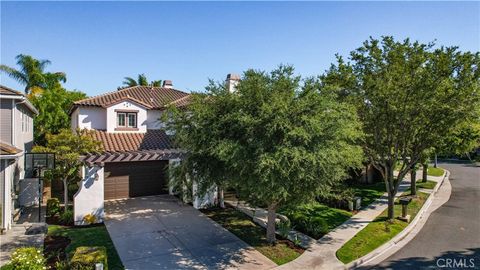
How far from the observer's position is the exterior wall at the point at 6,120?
580 inches

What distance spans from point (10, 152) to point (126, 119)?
7.70 meters

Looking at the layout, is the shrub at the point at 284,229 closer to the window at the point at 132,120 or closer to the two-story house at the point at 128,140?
the two-story house at the point at 128,140

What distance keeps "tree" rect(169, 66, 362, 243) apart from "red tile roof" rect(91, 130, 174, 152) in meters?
6.71

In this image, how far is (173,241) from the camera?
12641 mm

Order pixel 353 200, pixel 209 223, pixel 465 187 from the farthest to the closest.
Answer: pixel 465 187
pixel 353 200
pixel 209 223

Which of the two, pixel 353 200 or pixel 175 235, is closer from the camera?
pixel 175 235

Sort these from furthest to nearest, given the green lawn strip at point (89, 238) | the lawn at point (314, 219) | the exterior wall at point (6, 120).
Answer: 1. the exterior wall at point (6, 120)
2. the lawn at point (314, 219)
3. the green lawn strip at point (89, 238)

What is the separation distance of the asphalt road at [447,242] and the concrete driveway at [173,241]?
17.7 feet

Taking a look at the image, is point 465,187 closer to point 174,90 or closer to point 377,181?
point 377,181

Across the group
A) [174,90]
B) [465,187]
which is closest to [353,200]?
[465,187]

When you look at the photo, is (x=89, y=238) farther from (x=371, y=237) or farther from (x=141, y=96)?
(x=141, y=96)

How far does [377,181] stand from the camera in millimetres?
27062

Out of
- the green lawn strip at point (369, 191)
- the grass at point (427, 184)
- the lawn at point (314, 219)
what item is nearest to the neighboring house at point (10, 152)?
the lawn at point (314, 219)

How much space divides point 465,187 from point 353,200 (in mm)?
14038
